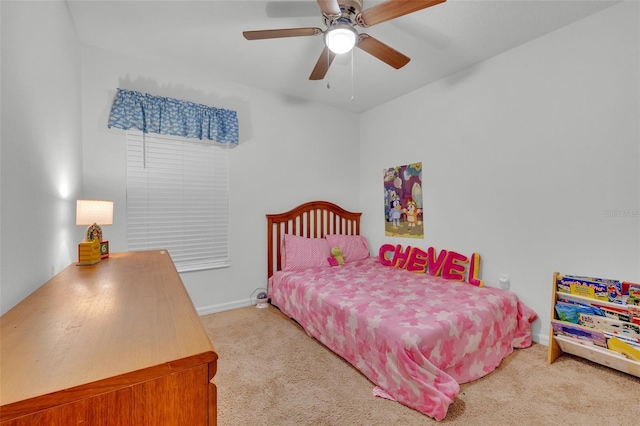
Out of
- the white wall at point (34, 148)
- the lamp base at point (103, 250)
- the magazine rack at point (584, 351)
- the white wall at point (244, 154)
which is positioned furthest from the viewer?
the white wall at point (244, 154)

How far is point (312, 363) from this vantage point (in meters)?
2.12

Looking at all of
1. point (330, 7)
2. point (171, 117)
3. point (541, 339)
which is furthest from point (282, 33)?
point (541, 339)

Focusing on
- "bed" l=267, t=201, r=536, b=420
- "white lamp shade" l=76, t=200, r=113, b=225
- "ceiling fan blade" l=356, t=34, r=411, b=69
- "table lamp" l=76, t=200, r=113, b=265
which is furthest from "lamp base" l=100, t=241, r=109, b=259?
"ceiling fan blade" l=356, t=34, r=411, b=69

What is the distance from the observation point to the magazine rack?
182 cm

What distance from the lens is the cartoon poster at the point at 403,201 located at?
11.1ft

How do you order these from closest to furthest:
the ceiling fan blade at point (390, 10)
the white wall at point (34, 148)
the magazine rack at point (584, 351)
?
the white wall at point (34, 148), the ceiling fan blade at point (390, 10), the magazine rack at point (584, 351)

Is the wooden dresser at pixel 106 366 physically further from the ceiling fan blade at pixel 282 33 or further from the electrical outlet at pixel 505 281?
the electrical outlet at pixel 505 281

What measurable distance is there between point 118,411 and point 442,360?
1707 millimetres

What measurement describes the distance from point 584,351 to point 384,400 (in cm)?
152

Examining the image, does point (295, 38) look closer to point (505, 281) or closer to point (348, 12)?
point (348, 12)

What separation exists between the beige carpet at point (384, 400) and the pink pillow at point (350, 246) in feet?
4.82

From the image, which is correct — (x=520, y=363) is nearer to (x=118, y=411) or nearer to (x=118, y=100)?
(x=118, y=411)

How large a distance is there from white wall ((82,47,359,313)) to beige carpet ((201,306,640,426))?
108 centimetres

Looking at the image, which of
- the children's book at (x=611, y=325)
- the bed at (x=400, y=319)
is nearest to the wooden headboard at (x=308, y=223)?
the bed at (x=400, y=319)
